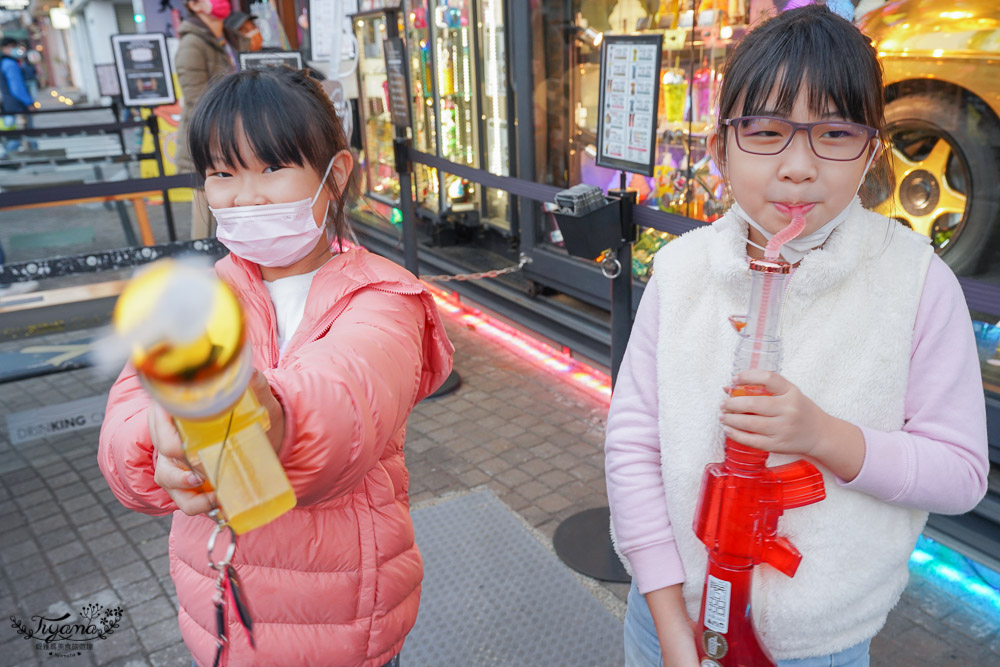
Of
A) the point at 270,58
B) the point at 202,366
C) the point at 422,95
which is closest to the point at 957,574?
the point at 202,366

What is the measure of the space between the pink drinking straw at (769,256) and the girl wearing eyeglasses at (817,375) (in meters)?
0.02

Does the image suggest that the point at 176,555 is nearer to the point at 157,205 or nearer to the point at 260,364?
the point at 260,364

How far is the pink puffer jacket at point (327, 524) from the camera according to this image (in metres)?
1.16

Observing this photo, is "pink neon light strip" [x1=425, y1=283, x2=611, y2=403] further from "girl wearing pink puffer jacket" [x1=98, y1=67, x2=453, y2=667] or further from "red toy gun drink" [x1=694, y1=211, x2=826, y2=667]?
"red toy gun drink" [x1=694, y1=211, x2=826, y2=667]

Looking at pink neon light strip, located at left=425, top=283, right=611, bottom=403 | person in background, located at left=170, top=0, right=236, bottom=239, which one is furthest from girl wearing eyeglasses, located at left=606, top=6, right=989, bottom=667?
person in background, located at left=170, top=0, right=236, bottom=239

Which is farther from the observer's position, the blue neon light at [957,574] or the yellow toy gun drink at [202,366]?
the blue neon light at [957,574]

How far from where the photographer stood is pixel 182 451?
2.71ft

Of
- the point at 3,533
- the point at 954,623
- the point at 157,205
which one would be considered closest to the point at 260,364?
the point at 954,623

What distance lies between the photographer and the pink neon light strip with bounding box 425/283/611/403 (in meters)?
4.57

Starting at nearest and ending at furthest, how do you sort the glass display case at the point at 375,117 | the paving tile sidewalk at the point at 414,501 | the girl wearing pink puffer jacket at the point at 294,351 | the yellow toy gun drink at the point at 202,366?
the yellow toy gun drink at the point at 202,366 → the girl wearing pink puffer jacket at the point at 294,351 → the paving tile sidewalk at the point at 414,501 → the glass display case at the point at 375,117

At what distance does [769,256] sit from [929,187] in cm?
288

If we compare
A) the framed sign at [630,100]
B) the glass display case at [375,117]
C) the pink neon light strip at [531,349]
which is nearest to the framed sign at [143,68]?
the glass display case at [375,117]

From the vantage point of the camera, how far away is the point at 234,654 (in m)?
1.35

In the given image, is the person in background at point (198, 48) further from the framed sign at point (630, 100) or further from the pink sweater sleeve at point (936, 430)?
the pink sweater sleeve at point (936, 430)
